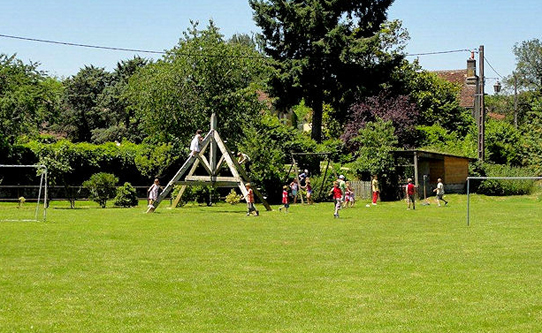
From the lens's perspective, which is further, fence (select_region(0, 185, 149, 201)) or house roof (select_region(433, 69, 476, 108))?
house roof (select_region(433, 69, 476, 108))

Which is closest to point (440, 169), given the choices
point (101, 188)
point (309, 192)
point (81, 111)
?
point (309, 192)

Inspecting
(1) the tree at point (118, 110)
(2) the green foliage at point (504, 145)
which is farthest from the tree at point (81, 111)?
(2) the green foliage at point (504, 145)

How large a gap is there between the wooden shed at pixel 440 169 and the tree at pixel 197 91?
40.5 feet

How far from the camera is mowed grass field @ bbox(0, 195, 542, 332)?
12469 mm

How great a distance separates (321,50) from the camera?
59250 mm

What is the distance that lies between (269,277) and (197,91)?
135 ft

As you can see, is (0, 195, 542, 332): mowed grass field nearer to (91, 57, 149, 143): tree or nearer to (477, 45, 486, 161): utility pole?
(477, 45, 486, 161): utility pole

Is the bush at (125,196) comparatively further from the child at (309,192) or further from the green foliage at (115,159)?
the child at (309,192)

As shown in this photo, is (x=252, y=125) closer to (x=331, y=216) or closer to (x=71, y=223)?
(x=331, y=216)

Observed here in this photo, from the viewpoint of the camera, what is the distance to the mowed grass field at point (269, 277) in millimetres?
12469

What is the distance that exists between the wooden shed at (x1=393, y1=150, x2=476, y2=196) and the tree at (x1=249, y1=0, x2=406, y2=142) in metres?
10.2

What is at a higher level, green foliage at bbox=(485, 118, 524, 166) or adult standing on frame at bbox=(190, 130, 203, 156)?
green foliage at bbox=(485, 118, 524, 166)

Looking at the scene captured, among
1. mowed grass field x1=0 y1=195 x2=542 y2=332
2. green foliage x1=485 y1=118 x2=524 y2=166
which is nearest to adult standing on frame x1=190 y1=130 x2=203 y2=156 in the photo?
mowed grass field x1=0 y1=195 x2=542 y2=332

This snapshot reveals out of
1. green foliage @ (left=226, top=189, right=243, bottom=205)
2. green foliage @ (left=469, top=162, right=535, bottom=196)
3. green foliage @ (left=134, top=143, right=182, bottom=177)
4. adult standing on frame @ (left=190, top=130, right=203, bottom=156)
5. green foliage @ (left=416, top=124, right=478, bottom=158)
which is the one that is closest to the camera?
adult standing on frame @ (left=190, top=130, right=203, bottom=156)
